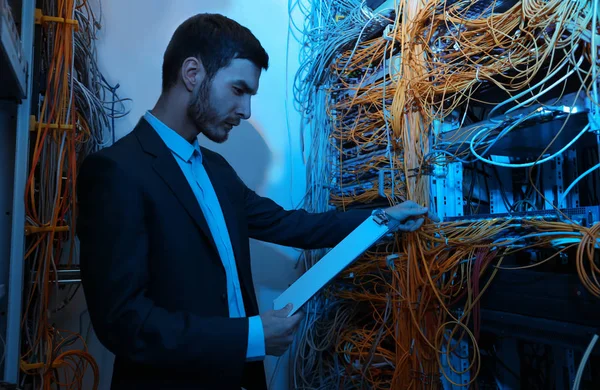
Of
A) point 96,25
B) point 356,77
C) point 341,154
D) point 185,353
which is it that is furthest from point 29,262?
point 356,77

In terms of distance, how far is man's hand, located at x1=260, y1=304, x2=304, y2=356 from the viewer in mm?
915

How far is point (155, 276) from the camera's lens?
3.10 feet

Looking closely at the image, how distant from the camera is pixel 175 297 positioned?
0.96 meters

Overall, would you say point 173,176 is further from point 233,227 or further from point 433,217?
point 433,217

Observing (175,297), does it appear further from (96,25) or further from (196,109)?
(96,25)

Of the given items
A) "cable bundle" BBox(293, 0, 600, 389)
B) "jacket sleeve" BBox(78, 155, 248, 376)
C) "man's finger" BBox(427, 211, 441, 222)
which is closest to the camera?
"jacket sleeve" BBox(78, 155, 248, 376)

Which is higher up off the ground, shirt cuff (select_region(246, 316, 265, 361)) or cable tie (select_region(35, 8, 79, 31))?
cable tie (select_region(35, 8, 79, 31))

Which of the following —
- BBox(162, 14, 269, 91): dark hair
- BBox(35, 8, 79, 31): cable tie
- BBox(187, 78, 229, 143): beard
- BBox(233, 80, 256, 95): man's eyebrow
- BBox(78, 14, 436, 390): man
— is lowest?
BBox(78, 14, 436, 390): man

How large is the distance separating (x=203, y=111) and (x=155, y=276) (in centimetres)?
42

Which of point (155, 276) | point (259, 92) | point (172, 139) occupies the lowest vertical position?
point (155, 276)

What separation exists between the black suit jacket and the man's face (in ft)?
0.41

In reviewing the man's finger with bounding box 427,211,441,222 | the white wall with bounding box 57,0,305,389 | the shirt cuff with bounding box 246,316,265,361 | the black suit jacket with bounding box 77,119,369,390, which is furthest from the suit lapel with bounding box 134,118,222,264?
the white wall with bounding box 57,0,305,389

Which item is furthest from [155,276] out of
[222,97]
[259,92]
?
[259,92]

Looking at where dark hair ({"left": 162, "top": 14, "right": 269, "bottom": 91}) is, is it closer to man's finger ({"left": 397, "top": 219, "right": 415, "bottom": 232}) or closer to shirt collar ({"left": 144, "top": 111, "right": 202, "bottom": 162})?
shirt collar ({"left": 144, "top": 111, "right": 202, "bottom": 162})
